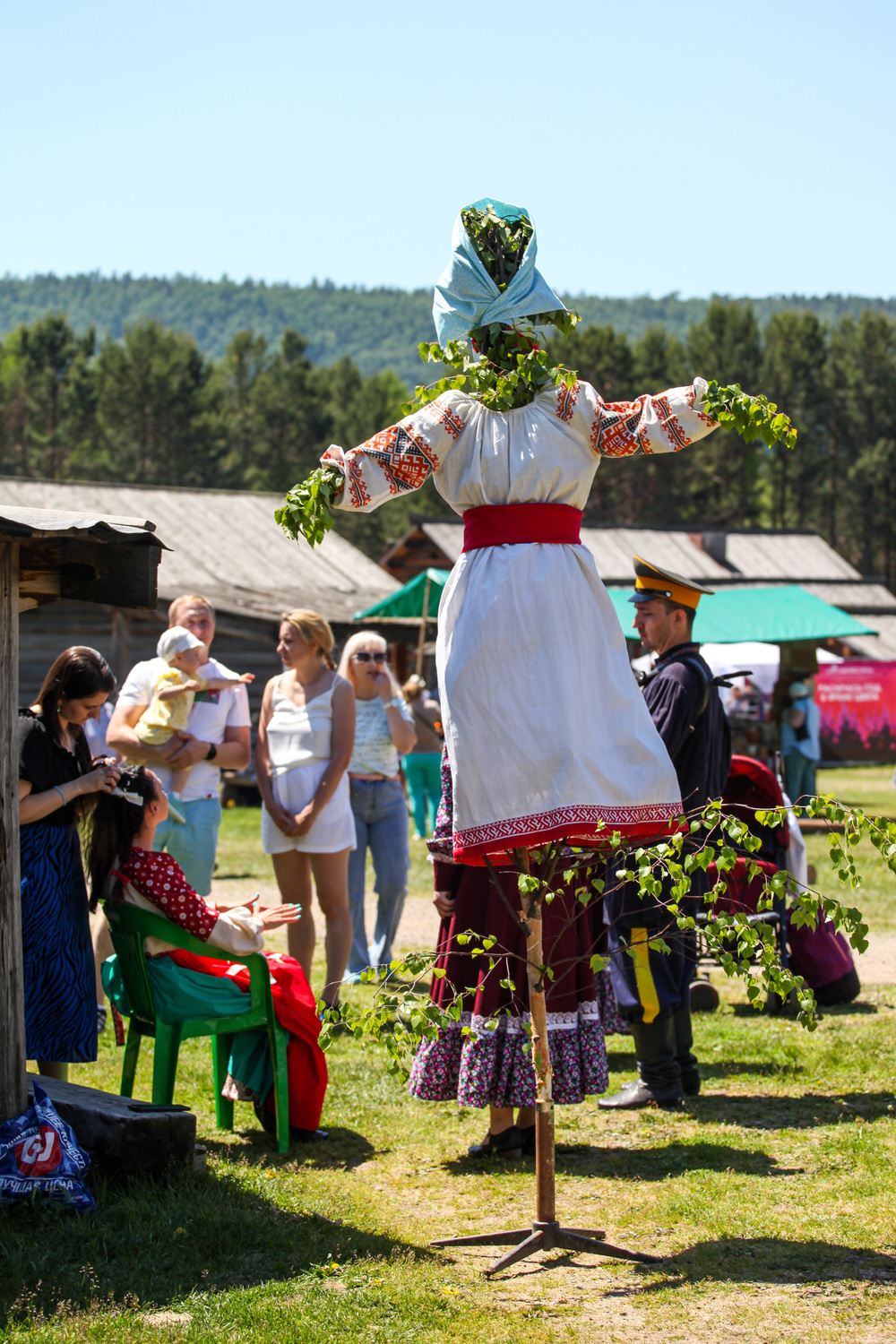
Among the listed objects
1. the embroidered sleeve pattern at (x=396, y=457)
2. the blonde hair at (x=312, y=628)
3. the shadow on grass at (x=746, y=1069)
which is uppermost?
the embroidered sleeve pattern at (x=396, y=457)

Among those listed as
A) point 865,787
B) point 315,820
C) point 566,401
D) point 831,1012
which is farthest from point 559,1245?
point 865,787

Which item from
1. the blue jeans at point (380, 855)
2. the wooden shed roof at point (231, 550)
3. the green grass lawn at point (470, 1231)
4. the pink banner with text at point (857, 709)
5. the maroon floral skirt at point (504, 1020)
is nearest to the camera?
the green grass lawn at point (470, 1231)

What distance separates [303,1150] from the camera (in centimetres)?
454

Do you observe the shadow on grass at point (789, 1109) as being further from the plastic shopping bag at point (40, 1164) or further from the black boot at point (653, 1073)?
the plastic shopping bag at point (40, 1164)

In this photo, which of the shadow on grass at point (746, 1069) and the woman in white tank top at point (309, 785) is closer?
the shadow on grass at point (746, 1069)

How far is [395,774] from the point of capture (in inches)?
295

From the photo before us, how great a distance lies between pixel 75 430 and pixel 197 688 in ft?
171

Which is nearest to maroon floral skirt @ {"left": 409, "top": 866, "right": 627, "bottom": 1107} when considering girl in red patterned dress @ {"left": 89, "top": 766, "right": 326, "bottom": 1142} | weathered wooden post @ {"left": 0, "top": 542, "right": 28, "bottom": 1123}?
girl in red patterned dress @ {"left": 89, "top": 766, "right": 326, "bottom": 1142}

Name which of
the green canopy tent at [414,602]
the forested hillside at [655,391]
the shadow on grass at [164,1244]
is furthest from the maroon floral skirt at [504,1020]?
the forested hillside at [655,391]

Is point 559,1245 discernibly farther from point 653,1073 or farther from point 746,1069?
point 746,1069

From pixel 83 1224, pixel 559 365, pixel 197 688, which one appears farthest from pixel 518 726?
pixel 197 688

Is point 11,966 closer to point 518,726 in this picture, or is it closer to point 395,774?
point 518,726

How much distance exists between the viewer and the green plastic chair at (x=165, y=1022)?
438 cm

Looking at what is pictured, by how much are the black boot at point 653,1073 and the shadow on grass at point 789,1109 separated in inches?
4.4
